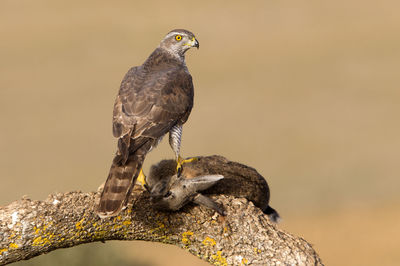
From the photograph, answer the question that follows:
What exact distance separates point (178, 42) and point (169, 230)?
3.54 meters

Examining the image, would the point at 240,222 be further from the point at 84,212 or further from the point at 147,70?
the point at 147,70

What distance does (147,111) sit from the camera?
793 cm

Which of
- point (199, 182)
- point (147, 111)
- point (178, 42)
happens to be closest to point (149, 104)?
point (147, 111)

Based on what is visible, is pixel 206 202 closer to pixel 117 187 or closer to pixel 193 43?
pixel 117 187

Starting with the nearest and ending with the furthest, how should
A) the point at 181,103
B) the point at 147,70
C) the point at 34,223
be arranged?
1. the point at 34,223
2. the point at 181,103
3. the point at 147,70

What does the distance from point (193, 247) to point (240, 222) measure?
0.78m

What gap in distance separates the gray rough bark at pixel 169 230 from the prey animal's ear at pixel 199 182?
1.14ft

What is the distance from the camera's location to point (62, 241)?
7.61 metres

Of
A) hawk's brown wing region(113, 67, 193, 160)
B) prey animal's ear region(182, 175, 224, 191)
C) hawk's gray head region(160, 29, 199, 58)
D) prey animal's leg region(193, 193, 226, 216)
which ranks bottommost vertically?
prey animal's leg region(193, 193, 226, 216)

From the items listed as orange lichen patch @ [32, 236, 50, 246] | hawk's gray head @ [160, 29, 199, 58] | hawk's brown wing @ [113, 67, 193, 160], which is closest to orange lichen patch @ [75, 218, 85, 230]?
orange lichen patch @ [32, 236, 50, 246]

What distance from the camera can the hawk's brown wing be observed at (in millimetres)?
7598

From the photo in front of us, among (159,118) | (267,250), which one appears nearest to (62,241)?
(159,118)

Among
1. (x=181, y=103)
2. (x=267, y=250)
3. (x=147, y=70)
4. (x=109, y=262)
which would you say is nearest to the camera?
(x=267, y=250)

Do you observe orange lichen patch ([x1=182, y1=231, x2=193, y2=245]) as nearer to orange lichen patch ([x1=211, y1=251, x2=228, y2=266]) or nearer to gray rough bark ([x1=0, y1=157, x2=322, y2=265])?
gray rough bark ([x1=0, y1=157, x2=322, y2=265])
